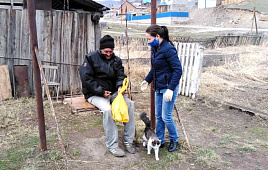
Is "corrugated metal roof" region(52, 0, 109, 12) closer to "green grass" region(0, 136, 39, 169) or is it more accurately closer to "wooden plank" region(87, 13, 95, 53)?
"wooden plank" region(87, 13, 95, 53)

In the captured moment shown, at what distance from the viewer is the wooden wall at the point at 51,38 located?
6477mm

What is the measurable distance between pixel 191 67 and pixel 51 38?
3.70m

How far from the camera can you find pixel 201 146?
13.7 ft

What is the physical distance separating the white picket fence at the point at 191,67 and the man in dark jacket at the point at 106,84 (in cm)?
347

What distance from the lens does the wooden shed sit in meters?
6.48

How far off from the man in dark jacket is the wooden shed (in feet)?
8.98

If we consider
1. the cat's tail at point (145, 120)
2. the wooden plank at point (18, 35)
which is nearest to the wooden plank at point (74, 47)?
the wooden plank at point (18, 35)

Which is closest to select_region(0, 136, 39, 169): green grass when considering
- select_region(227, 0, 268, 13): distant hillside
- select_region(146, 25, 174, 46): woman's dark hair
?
select_region(146, 25, 174, 46): woman's dark hair

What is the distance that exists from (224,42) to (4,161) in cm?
1489

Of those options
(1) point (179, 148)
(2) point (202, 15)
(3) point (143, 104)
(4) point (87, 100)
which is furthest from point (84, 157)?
(2) point (202, 15)

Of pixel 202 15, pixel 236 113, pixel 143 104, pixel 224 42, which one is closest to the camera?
pixel 236 113

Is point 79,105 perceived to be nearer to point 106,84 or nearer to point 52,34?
point 106,84

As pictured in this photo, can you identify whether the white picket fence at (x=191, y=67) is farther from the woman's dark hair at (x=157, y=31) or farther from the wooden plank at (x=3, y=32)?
the wooden plank at (x=3, y=32)

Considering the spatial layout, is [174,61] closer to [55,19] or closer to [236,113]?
[236,113]
